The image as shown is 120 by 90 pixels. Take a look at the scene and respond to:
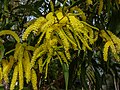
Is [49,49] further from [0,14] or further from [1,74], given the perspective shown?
[0,14]

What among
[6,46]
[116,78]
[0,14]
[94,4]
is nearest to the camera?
[6,46]

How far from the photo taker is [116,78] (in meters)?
1.58

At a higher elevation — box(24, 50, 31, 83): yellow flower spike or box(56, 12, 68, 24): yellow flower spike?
box(56, 12, 68, 24): yellow flower spike

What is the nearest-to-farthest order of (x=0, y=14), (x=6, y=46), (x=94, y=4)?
(x=6, y=46) → (x=94, y=4) → (x=0, y=14)

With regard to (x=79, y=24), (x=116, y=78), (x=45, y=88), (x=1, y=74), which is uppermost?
(x=79, y=24)

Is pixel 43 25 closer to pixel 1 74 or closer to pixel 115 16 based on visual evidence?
pixel 1 74

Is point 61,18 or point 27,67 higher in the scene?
point 61,18

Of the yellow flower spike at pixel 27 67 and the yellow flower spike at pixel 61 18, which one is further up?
the yellow flower spike at pixel 61 18

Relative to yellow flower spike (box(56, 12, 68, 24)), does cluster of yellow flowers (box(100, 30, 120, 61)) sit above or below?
below

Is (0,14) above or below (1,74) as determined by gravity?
above

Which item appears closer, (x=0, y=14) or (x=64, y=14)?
(x=64, y=14)

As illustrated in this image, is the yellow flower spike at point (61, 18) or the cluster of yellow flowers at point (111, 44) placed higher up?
the yellow flower spike at point (61, 18)

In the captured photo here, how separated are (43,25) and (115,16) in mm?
466

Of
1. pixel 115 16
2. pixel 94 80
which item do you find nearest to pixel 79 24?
pixel 115 16
